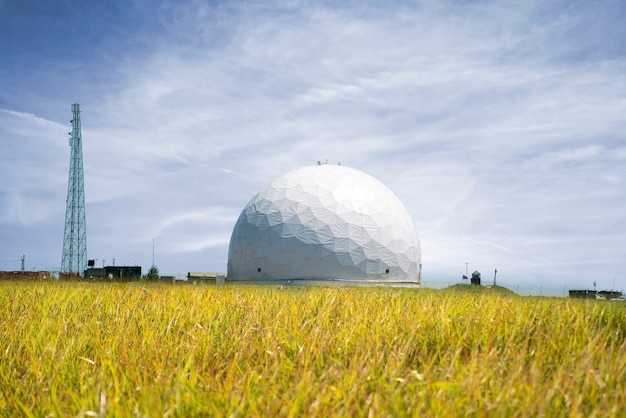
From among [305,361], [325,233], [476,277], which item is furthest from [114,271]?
[305,361]

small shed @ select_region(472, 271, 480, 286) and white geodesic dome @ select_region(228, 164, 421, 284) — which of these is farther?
small shed @ select_region(472, 271, 480, 286)

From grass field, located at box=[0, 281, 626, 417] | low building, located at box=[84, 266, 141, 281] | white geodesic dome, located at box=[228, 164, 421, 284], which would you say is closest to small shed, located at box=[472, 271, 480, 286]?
white geodesic dome, located at box=[228, 164, 421, 284]

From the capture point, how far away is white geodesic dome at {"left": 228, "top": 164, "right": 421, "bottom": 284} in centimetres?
3303

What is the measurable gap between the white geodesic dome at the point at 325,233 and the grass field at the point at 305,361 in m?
23.0

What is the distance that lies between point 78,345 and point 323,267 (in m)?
26.9

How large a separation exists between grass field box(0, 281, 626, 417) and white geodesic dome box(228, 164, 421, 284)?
904 inches

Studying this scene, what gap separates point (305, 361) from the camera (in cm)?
526

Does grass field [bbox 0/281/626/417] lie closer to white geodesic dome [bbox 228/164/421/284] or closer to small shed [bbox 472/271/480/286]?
white geodesic dome [bbox 228/164/421/284]

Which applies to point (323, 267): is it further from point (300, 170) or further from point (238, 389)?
point (238, 389)

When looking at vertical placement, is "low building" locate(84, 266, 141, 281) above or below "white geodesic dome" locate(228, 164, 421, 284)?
below

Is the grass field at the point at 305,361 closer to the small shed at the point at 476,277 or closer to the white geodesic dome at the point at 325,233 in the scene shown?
the white geodesic dome at the point at 325,233

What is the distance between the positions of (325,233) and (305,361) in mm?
27881

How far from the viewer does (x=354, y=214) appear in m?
34.0

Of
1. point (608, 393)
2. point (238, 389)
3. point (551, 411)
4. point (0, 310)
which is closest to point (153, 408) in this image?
point (238, 389)
